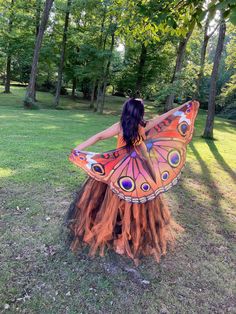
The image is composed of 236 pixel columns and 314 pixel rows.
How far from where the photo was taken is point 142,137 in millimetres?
2756

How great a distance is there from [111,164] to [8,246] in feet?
4.61

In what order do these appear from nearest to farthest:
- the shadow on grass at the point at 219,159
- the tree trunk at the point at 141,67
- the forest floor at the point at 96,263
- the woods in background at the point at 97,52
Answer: the forest floor at the point at 96,263, the shadow on grass at the point at 219,159, the woods in background at the point at 97,52, the tree trunk at the point at 141,67

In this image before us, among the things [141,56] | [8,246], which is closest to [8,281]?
[8,246]

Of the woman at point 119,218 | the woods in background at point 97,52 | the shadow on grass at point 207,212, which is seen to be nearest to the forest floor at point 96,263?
the shadow on grass at point 207,212

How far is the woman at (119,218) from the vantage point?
2732 millimetres

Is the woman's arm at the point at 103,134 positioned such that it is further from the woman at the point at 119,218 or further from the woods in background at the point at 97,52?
the woods in background at the point at 97,52

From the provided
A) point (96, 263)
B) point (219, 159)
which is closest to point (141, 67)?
point (219, 159)

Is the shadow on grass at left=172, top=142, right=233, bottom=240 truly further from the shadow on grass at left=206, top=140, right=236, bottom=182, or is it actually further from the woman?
the shadow on grass at left=206, top=140, right=236, bottom=182

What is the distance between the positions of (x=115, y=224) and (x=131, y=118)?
1073mm

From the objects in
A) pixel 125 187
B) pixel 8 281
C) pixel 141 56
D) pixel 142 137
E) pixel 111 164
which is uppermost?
pixel 141 56

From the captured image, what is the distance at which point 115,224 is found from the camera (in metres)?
2.84

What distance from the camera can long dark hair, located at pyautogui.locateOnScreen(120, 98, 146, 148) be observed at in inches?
103

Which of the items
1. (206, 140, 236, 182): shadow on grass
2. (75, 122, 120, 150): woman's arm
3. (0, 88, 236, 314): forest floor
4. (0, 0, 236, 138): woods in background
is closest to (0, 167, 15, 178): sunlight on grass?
(0, 88, 236, 314): forest floor

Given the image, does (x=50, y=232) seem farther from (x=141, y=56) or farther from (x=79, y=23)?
(x=79, y=23)
